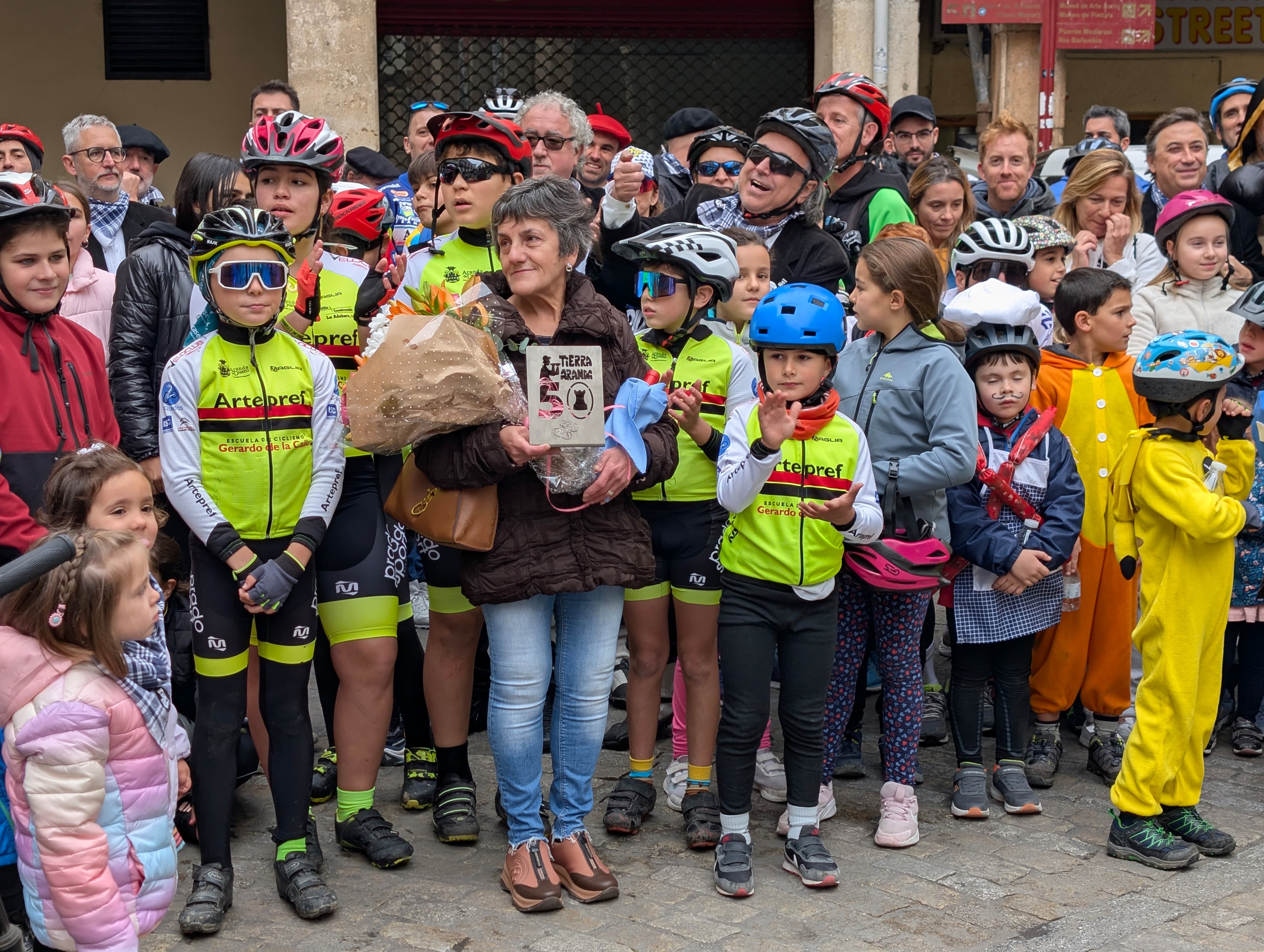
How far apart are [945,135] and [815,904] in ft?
48.7

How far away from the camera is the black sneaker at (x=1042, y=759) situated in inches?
209

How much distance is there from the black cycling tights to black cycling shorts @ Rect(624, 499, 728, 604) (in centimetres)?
115

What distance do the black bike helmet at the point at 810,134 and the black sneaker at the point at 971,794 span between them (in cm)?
230

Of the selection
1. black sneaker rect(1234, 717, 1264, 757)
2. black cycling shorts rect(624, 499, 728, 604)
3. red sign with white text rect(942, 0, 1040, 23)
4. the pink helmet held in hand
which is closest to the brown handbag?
black cycling shorts rect(624, 499, 728, 604)

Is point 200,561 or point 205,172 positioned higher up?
point 205,172

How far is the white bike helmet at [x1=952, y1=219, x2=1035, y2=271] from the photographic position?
5.78 meters

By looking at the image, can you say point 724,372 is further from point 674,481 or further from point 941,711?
point 941,711

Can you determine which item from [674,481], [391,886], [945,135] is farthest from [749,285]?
[945,135]

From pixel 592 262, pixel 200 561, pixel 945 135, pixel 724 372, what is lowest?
pixel 200 561

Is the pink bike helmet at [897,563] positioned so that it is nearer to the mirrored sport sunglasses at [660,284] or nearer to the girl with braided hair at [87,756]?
the mirrored sport sunglasses at [660,284]

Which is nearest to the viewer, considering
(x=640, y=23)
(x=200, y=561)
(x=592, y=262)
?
(x=200, y=561)

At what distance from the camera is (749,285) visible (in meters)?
5.18

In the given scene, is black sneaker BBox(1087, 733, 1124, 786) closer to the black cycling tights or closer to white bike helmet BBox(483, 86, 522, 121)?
the black cycling tights

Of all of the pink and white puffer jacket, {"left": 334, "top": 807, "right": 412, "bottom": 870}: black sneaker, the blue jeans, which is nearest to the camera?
the pink and white puffer jacket
